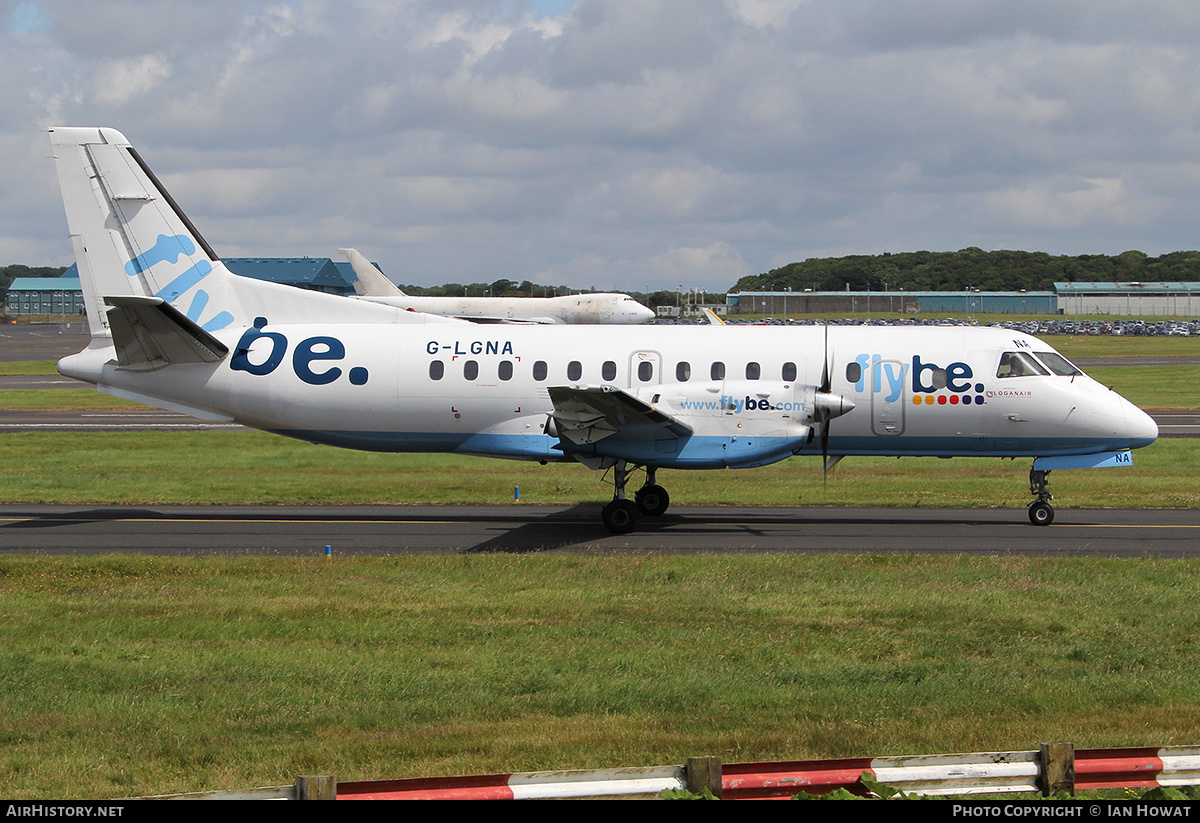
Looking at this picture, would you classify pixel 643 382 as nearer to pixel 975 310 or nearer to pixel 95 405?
pixel 95 405

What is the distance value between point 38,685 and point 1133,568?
14650 mm

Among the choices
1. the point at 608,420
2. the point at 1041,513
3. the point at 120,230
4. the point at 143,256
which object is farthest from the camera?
the point at 143,256

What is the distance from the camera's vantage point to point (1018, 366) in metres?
20.4

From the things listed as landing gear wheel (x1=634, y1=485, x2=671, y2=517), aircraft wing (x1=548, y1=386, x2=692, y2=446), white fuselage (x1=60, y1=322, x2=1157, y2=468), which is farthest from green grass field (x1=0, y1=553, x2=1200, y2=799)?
landing gear wheel (x1=634, y1=485, x2=671, y2=517)

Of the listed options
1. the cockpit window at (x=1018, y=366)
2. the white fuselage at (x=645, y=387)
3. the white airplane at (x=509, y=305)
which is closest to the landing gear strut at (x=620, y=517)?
the white fuselage at (x=645, y=387)

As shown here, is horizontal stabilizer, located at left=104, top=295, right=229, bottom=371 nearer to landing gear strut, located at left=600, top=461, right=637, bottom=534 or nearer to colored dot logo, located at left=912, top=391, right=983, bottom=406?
landing gear strut, located at left=600, top=461, right=637, bottom=534

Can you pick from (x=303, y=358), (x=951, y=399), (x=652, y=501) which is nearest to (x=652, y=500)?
(x=652, y=501)

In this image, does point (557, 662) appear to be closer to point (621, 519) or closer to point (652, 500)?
point (621, 519)

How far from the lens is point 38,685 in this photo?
10.6m

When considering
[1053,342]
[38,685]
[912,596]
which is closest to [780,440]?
[912,596]

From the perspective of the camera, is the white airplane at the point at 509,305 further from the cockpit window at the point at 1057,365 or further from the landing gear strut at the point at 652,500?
the cockpit window at the point at 1057,365

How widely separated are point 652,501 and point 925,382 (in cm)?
590

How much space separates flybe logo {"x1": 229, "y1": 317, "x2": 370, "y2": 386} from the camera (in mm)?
21188

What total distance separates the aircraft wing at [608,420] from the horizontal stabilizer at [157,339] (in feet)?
24.1
